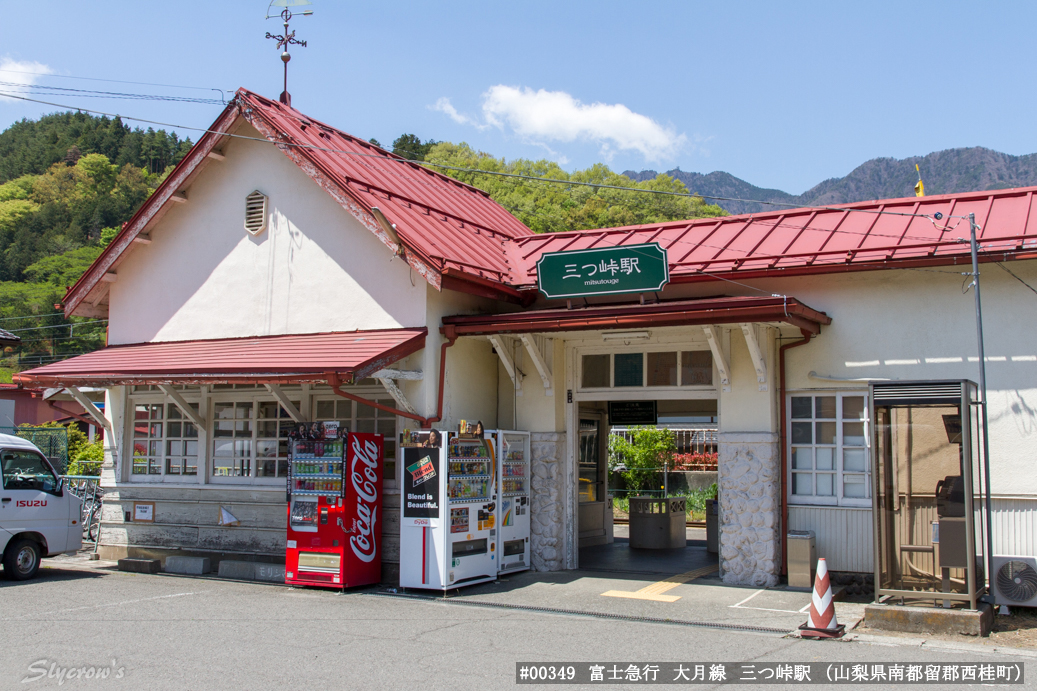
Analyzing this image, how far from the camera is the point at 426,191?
15289 millimetres

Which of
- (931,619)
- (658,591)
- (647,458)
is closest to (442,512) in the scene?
(658,591)

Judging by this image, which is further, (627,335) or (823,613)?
(627,335)

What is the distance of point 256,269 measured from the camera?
1370 centimetres

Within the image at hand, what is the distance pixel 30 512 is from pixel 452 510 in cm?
626

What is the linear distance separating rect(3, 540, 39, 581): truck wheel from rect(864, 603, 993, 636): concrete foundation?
36.2 ft

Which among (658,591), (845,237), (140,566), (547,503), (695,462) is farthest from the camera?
(695,462)

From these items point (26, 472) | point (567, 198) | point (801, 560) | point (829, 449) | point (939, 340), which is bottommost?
point (801, 560)

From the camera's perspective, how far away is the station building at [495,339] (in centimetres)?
1082

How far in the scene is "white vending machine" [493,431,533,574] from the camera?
468 inches

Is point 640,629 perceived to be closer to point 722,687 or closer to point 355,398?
point 722,687

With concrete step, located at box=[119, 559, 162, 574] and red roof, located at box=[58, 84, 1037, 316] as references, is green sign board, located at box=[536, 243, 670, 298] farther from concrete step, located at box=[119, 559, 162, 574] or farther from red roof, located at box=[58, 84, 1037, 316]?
concrete step, located at box=[119, 559, 162, 574]

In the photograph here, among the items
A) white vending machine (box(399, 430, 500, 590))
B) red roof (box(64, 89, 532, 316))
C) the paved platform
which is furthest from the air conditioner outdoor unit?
red roof (box(64, 89, 532, 316))

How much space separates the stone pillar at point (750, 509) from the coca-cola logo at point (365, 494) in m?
4.66

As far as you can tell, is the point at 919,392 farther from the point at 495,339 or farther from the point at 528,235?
the point at 528,235
